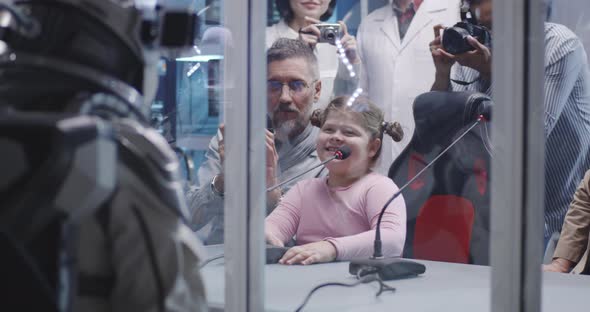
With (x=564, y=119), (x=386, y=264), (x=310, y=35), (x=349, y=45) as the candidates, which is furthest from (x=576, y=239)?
(x=310, y=35)

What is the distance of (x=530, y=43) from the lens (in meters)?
1.82

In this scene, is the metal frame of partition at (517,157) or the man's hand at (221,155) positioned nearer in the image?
the metal frame of partition at (517,157)

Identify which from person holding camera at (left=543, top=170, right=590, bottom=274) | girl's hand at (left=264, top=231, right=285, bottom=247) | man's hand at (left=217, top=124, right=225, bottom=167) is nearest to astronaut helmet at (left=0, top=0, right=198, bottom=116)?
man's hand at (left=217, top=124, right=225, bottom=167)

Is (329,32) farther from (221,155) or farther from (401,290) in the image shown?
(401,290)

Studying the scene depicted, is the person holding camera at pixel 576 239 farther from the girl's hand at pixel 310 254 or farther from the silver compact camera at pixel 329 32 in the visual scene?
the silver compact camera at pixel 329 32

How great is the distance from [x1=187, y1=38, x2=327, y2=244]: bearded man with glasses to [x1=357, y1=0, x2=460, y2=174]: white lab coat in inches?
6.9

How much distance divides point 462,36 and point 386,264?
687mm

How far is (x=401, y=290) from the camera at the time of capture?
2.21 m

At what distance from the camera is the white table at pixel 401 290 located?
2.05m

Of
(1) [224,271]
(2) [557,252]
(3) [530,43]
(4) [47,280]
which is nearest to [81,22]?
(4) [47,280]

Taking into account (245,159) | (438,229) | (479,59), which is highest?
(479,59)

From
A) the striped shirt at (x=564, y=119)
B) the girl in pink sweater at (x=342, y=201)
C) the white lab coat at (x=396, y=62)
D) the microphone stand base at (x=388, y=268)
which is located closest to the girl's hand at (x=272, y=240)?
the girl in pink sweater at (x=342, y=201)

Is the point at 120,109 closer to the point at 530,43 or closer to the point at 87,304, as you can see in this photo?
the point at 87,304

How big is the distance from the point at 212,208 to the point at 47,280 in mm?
1683
